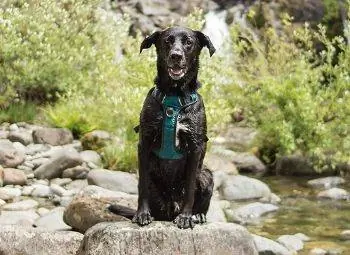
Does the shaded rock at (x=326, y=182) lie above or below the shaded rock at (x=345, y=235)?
below

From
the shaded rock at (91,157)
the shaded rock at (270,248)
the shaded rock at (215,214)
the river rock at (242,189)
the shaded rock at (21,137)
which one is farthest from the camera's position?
the shaded rock at (21,137)

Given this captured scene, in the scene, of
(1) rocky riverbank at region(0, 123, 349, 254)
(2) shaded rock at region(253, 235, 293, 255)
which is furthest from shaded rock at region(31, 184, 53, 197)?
(2) shaded rock at region(253, 235, 293, 255)

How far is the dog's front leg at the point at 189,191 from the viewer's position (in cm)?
395

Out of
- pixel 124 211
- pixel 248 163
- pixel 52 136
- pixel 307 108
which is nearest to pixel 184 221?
pixel 124 211

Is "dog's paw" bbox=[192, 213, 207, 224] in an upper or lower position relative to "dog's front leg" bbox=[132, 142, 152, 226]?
lower

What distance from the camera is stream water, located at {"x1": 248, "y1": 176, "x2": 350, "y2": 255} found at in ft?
26.6

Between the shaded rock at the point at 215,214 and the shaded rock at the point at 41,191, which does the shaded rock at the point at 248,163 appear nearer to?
the shaded rock at the point at 215,214

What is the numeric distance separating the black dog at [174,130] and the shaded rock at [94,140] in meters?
7.72

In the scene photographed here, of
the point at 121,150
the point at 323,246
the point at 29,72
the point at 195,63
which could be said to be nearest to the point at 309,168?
the point at 121,150

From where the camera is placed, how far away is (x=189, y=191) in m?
3.96

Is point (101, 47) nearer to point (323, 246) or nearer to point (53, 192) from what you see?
point (53, 192)

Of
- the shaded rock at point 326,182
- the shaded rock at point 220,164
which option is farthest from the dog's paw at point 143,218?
the shaded rock at point 326,182

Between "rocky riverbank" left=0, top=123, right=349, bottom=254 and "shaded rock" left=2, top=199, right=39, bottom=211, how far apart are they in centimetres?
1

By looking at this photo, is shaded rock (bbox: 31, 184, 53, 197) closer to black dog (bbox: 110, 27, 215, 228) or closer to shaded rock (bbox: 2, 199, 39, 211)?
shaded rock (bbox: 2, 199, 39, 211)
